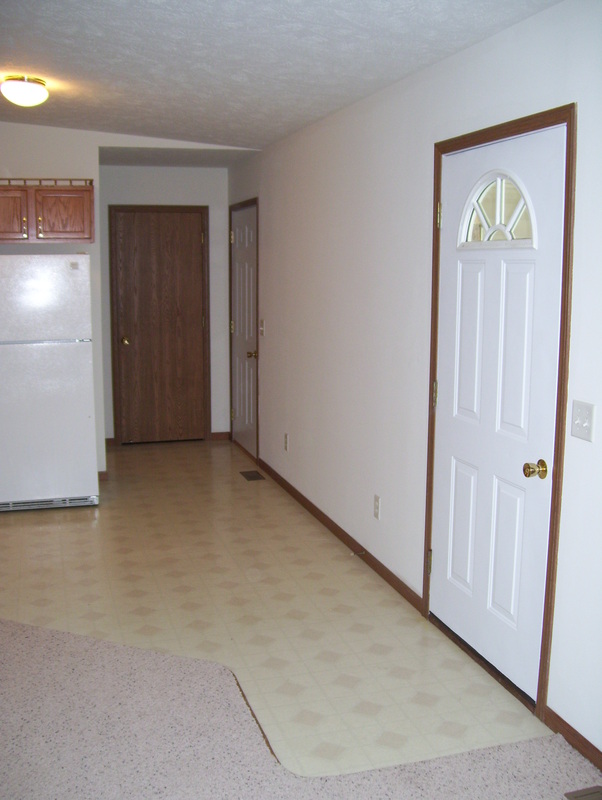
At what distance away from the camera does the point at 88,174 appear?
5.79 metres

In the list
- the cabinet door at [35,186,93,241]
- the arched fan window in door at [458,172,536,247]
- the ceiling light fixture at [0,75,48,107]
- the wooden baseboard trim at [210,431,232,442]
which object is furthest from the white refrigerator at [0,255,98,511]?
the arched fan window in door at [458,172,536,247]

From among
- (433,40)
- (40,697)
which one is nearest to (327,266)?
(433,40)

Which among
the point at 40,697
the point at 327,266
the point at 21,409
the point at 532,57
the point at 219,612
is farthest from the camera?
the point at 21,409

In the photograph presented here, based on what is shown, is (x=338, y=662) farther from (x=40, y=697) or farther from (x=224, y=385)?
(x=224, y=385)

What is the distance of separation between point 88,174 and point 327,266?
2087mm

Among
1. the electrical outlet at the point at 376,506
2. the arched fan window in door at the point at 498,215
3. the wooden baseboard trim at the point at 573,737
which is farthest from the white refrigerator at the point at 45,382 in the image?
the wooden baseboard trim at the point at 573,737

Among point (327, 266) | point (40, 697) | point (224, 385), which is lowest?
point (40, 697)

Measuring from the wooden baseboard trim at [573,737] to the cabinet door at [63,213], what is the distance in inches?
159

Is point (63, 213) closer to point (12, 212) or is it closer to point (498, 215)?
point (12, 212)

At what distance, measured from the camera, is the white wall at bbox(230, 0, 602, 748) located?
2588mm

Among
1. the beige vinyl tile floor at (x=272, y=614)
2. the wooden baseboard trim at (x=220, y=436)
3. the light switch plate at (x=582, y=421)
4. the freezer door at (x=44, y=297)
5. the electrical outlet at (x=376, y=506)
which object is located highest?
the freezer door at (x=44, y=297)

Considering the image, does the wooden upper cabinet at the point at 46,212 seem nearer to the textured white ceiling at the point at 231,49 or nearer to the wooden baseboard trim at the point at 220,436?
the textured white ceiling at the point at 231,49

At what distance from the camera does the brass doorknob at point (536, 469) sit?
281 centimetres

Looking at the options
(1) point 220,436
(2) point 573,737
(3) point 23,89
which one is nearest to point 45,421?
(3) point 23,89
